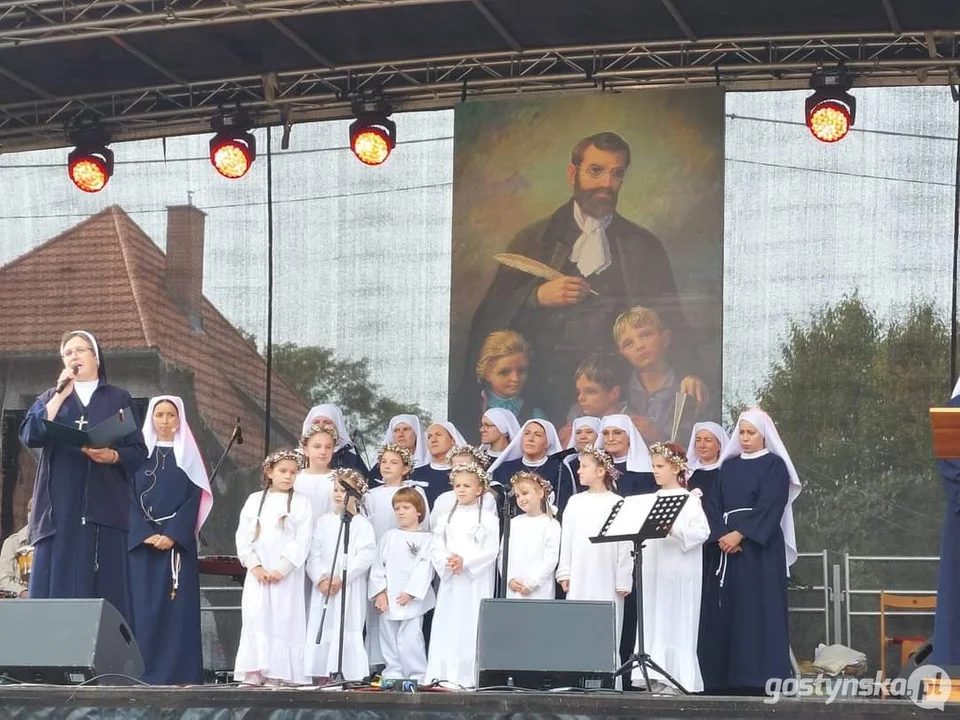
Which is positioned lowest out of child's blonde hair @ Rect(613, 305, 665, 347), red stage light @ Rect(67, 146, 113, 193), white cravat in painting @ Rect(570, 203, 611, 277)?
child's blonde hair @ Rect(613, 305, 665, 347)

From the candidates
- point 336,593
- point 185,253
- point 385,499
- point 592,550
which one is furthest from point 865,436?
point 185,253

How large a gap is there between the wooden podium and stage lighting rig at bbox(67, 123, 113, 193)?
7.02 metres

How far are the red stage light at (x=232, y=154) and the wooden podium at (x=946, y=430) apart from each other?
621 cm

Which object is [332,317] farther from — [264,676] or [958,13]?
[958,13]

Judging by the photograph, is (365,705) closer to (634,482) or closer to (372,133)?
(634,482)

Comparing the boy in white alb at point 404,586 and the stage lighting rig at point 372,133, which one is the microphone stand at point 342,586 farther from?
the stage lighting rig at point 372,133

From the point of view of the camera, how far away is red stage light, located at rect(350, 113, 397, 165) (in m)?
10.7

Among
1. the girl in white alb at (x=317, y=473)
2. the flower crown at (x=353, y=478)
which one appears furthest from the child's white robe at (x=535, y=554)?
the girl in white alb at (x=317, y=473)

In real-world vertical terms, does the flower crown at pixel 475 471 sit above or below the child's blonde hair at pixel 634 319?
below

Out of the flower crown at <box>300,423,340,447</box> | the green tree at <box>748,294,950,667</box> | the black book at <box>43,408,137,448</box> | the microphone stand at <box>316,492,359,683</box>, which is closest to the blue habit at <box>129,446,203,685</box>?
the flower crown at <box>300,423,340,447</box>

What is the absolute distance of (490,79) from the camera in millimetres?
10688

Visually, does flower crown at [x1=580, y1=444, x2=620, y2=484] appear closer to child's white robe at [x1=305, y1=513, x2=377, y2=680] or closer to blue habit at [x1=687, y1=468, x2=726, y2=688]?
blue habit at [x1=687, y1=468, x2=726, y2=688]

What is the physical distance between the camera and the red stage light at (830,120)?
32.6 ft

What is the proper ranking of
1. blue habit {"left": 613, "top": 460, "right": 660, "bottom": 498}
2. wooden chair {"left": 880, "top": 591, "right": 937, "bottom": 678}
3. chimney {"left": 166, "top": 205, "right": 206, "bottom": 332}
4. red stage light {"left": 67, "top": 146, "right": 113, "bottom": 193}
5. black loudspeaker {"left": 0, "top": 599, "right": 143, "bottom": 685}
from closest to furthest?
black loudspeaker {"left": 0, "top": 599, "right": 143, "bottom": 685}, blue habit {"left": 613, "top": 460, "right": 660, "bottom": 498}, wooden chair {"left": 880, "top": 591, "right": 937, "bottom": 678}, red stage light {"left": 67, "top": 146, "right": 113, "bottom": 193}, chimney {"left": 166, "top": 205, "right": 206, "bottom": 332}
